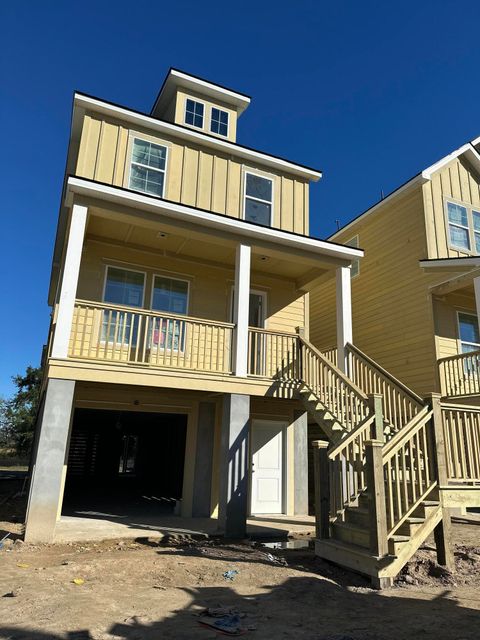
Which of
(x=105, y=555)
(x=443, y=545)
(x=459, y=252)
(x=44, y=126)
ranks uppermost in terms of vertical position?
(x=44, y=126)

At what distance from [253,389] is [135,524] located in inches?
145

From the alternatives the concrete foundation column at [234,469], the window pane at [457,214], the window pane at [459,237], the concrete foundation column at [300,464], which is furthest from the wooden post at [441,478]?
the window pane at [457,214]

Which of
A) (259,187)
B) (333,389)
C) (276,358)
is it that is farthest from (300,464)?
(259,187)

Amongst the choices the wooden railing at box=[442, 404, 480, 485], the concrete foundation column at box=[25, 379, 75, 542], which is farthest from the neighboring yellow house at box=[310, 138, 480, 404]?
the concrete foundation column at box=[25, 379, 75, 542]

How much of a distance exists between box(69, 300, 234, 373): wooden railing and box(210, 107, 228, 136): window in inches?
249

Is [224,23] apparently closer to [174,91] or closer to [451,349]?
[174,91]

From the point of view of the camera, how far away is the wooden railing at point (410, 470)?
5.84 meters

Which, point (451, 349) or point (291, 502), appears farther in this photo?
point (451, 349)

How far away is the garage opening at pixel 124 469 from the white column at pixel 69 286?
4442 mm

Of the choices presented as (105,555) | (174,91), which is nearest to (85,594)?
(105,555)

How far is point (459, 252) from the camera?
45.2 ft

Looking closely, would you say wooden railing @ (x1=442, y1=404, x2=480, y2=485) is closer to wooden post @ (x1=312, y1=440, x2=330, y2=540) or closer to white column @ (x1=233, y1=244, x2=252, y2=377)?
wooden post @ (x1=312, y1=440, x2=330, y2=540)

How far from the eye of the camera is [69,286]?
8422 mm

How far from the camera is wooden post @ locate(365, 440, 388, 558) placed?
5.56 metres
